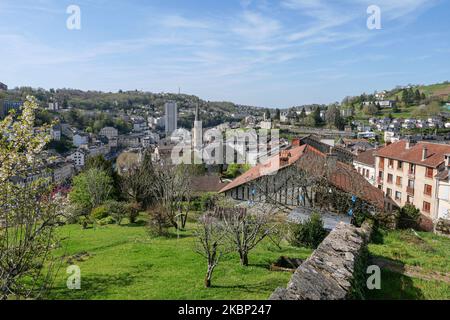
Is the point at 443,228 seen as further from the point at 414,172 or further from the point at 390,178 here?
the point at 390,178

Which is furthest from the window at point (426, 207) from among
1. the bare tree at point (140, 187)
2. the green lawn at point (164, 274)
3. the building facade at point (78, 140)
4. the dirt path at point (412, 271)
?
the building facade at point (78, 140)

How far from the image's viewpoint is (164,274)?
11070mm

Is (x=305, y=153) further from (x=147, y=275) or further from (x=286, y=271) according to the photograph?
(x=147, y=275)

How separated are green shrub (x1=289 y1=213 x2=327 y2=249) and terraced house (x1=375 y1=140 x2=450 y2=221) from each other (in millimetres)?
22784

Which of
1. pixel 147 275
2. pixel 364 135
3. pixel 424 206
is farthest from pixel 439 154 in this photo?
pixel 364 135

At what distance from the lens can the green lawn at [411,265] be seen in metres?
8.62

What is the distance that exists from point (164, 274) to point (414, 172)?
32.8 meters

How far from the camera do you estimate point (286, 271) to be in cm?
1119

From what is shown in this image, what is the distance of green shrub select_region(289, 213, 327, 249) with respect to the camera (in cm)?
1473

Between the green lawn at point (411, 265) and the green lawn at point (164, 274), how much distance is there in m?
2.65

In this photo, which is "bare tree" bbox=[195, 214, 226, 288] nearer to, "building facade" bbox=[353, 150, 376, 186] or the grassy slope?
"building facade" bbox=[353, 150, 376, 186]

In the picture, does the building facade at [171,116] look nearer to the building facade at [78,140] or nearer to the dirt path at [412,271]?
the building facade at [78,140]

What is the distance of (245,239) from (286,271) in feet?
5.49

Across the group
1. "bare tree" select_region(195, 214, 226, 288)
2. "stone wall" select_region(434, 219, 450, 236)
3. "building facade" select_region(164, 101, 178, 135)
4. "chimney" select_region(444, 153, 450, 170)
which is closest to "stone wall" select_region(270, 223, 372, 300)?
"bare tree" select_region(195, 214, 226, 288)
